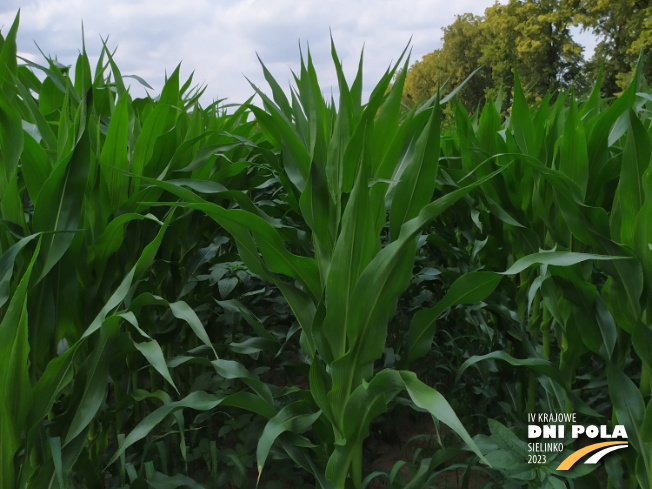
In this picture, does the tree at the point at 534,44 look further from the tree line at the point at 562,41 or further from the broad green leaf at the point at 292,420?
the broad green leaf at the point at 292,420

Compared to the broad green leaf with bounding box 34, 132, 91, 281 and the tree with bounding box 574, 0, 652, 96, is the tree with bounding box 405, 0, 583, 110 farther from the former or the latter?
the broad green leaf with bounding box 34, 132, 91, 281

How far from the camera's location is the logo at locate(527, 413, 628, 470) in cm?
156

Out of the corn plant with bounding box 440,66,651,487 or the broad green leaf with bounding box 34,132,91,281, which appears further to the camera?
the corn plant with bounding box 440,66,651,487

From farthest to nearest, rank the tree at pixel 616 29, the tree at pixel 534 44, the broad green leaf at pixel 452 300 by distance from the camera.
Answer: the tree at pixel 534 44 → the tree at pixel 616 29 → the broad green leaf at pixel 452 300

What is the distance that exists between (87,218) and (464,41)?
135ft

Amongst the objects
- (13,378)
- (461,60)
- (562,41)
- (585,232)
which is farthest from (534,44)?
(13,378)

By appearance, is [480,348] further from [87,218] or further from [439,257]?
[87,218]

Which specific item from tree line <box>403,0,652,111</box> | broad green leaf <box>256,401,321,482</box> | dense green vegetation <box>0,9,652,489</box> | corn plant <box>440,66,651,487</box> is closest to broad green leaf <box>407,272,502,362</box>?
dense green vegetation <box>0,9,652,489</box>

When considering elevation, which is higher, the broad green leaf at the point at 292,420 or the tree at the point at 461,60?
the tree at the point at 461,60

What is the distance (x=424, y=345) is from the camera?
145 centimetres

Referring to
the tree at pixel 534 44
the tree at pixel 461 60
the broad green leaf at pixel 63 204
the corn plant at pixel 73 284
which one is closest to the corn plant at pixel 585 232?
the corn plant at pixel 73 284

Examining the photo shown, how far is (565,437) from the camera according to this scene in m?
1.68

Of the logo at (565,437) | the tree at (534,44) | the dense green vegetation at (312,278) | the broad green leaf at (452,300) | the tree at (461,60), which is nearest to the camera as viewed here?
the dense green vegetation at (312,278)

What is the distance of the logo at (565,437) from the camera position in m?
1.56
